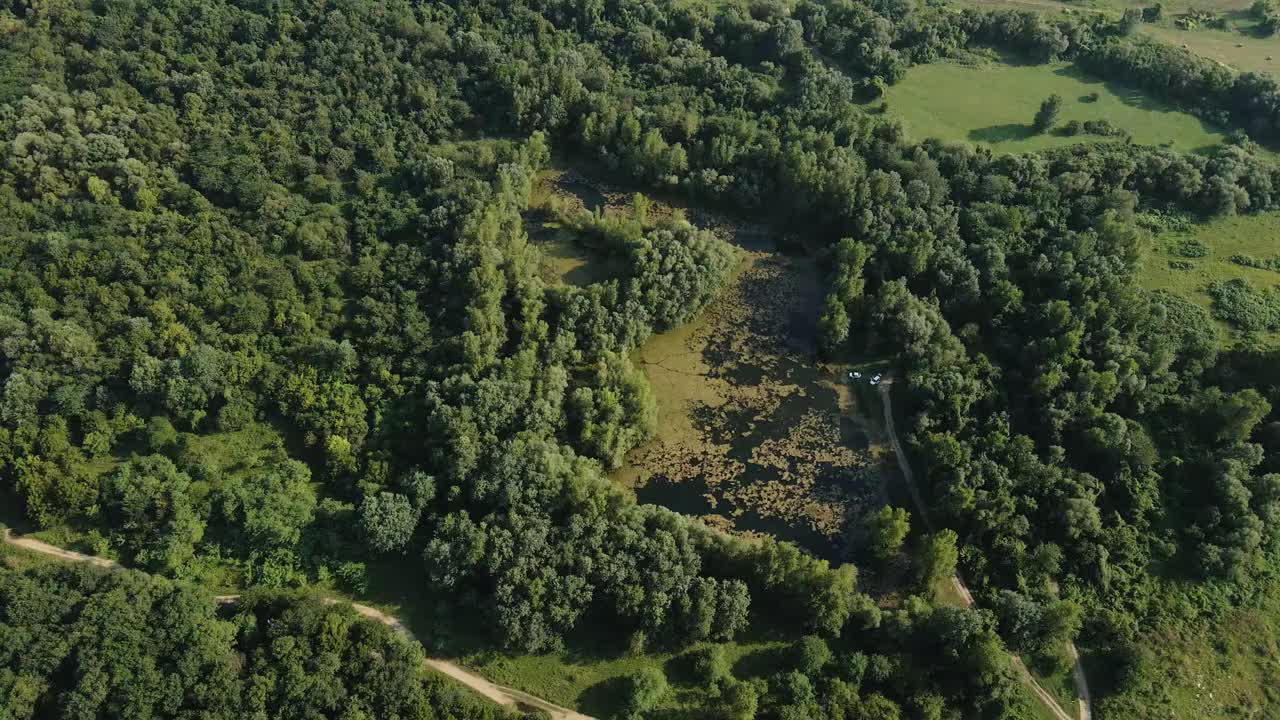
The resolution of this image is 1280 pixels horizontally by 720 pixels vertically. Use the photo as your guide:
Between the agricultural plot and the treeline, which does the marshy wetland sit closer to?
the agricultural plot

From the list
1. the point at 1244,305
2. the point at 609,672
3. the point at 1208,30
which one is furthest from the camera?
the point at 1208,30

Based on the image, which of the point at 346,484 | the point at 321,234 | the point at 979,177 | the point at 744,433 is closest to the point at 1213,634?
the point at 744,433

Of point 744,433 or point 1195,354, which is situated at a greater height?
point 1195,354

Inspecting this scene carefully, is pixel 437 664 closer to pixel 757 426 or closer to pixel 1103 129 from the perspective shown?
pixel 757 426

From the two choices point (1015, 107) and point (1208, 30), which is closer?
point (1015, 107)

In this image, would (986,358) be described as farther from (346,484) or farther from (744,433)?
(346,484)

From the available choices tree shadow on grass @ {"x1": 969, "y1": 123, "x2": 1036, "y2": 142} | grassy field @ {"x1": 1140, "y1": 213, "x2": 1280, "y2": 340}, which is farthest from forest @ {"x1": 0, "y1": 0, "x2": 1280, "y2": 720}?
tree shadow on grass @ {"x1": 969, "y1": 123, "x2": 1036, "y2": 142}

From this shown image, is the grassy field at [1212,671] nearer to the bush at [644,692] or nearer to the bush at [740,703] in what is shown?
the bush at [740,703]

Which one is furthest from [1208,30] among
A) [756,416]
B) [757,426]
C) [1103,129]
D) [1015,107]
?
[757,426]
